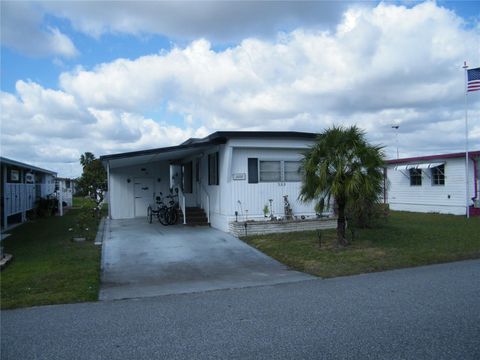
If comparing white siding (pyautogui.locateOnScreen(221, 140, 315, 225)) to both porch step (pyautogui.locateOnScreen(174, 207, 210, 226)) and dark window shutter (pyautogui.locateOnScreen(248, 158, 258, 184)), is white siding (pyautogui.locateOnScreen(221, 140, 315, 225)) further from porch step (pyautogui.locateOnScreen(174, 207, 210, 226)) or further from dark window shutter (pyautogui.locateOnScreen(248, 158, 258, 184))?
porch step (pyautogui.locateOnScreen(174, 207, 210, 226))

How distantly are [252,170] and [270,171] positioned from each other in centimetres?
67

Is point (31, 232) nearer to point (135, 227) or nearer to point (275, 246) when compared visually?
point (135, 227)

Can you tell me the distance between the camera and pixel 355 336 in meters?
4.59

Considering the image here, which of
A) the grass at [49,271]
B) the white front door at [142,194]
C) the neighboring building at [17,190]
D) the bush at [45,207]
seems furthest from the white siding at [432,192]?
the bush at [45,207]

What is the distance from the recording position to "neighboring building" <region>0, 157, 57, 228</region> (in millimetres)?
16734

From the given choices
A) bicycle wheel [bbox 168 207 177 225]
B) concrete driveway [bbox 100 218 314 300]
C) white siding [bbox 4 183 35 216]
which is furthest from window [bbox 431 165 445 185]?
white siding [bbox 4 183 35 216]

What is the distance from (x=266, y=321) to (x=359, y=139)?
6323mm

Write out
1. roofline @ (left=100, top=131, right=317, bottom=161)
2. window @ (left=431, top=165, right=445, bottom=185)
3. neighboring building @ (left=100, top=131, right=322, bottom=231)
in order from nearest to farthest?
roofline @ (left=100, top=131, right=317, bottom=161) → neighboring building @ (left=100, top=131, right=322, bottom=231) → window @ (left=431, top=165, right=445, bottom=185)

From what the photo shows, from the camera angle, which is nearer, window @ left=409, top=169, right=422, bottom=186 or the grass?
the grass

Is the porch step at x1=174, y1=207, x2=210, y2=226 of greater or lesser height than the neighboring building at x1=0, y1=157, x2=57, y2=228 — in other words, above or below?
below

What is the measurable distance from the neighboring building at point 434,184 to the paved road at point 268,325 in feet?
48.6

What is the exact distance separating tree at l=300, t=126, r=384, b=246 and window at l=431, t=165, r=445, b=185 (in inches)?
511

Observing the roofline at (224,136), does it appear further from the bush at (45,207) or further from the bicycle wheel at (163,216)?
the bush at (45,207)

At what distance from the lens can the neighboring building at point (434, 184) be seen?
1989 centimetres
